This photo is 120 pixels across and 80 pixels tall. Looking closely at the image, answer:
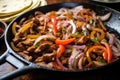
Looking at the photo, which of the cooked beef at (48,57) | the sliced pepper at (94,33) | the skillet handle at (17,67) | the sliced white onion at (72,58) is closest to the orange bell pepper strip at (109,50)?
the sliced pepper at (94,33)

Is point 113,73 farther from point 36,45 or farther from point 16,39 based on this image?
point 16,39

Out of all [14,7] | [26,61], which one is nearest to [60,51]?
[26,61]

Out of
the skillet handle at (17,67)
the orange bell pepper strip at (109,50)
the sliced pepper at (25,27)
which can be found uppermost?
the skillet handle at (17,67)

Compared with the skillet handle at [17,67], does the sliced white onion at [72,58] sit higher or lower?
lower

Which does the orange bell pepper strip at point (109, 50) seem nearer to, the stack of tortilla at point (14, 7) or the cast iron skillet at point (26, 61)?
the cast iron skillet at point (26, 61)

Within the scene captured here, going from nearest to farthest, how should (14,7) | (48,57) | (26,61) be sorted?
1. (26,61)
2. (48,57)
3. (14,7)

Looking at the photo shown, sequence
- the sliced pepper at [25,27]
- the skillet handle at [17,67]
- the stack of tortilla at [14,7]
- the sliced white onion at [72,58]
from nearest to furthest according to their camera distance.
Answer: the skillet handle at [17,67]
the sliced white onion at [72,58]
the sliced pepper at [25,27]
the stack of tortilla at [14,7]

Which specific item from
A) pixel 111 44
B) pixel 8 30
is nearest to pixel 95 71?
pixel 111 44

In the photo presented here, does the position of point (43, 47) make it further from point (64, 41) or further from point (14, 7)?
point (14, 7)
